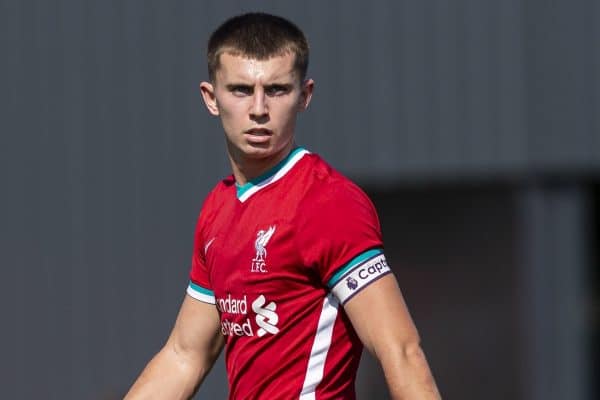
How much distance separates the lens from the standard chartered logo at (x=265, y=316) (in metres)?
4.27

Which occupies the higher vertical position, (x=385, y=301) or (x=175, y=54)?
(x=385, y=301)

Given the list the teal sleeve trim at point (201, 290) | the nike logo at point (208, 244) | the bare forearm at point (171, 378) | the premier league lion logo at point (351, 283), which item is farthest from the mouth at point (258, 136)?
the bare forearm at point (171, 378)

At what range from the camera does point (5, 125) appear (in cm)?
1184

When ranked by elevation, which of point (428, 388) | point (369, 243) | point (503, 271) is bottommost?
point (503, 271)

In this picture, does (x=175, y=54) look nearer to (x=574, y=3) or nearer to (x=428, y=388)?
(x=574, y=3)

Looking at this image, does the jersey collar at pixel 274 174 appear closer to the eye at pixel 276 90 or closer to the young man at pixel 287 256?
the young man at pixel 287 256

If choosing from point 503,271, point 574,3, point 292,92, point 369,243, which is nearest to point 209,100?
point 292,92

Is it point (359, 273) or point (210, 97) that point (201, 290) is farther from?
point (359, 273)

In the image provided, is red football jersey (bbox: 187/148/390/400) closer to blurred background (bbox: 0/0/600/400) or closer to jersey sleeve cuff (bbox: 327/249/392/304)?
jersey sleeve cuff (bbox: 327/249/392/304)

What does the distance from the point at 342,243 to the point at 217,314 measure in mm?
855

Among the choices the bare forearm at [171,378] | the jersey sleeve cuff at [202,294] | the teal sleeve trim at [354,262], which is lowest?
the bare forearm at [171,378]

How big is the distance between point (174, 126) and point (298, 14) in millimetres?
1309

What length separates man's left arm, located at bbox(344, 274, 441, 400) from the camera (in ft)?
13.1

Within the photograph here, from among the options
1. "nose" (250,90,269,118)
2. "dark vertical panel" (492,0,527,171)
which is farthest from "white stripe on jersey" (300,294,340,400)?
"dark vertical panel" (492,0,527,171)
